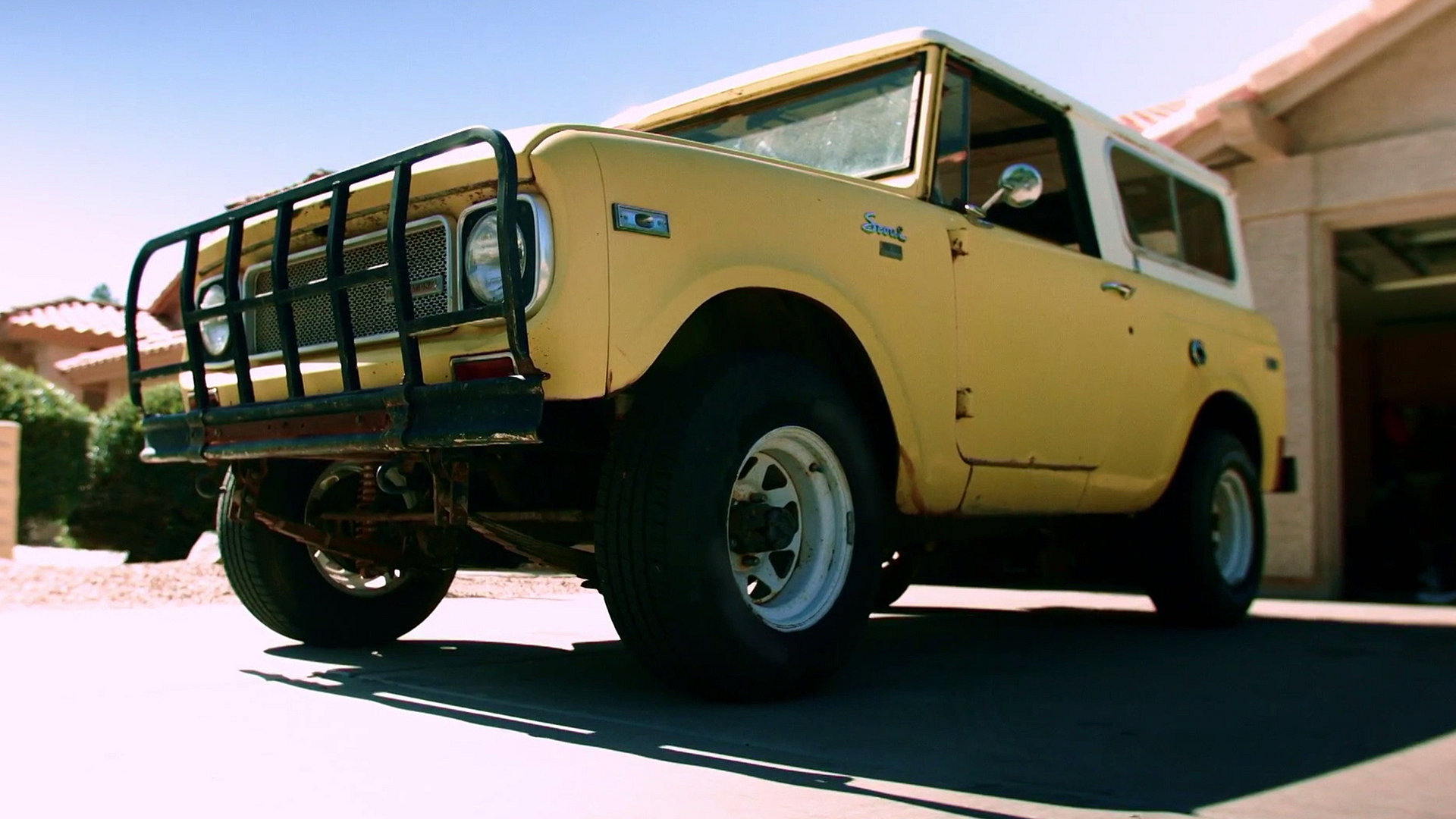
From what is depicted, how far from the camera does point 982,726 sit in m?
3.49

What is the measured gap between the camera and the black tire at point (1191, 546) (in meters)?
6.06

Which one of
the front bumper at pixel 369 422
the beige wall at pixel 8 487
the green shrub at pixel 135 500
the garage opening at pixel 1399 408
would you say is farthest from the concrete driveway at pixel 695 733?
the green shrub at pixel 135 500

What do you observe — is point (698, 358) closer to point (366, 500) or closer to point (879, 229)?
point (879, 229)

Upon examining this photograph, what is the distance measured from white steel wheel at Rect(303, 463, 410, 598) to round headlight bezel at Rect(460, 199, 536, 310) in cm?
111

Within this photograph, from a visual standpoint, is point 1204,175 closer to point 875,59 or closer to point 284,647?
point 875,59

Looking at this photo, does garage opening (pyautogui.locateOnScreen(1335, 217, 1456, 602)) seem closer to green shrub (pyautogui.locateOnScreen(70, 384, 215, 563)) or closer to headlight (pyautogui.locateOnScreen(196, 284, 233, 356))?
headlight (pyautogui.locateOnScreen(196, 284, 233, 356))

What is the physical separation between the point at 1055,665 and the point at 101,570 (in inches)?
244

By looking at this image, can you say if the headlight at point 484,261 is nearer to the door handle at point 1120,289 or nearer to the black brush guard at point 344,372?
the black brush guard at point 344,372

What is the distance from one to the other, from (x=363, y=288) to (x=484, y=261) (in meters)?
0.75

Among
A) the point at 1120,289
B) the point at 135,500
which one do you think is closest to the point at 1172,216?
the point at 1120,289

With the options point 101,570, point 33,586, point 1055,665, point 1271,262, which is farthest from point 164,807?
point 1271,262

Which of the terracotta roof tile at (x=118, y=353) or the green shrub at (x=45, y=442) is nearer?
the green shrub at (x=45, y=442)

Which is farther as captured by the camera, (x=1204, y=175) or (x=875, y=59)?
(x=1204, y=175)

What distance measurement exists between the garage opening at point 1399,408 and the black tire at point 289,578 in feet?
24.2
